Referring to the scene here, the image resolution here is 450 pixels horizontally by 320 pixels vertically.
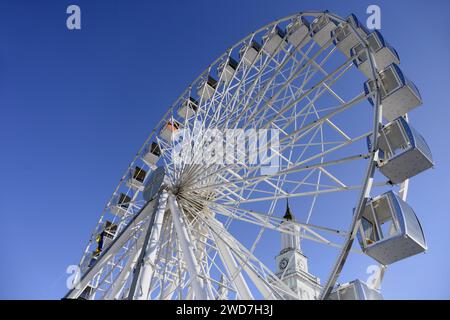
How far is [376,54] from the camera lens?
10.3 meters

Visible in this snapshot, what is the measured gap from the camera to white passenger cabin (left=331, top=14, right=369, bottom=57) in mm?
11012

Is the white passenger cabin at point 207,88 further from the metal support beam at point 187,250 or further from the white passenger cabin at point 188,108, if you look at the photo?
the metal support beam at point 187,250

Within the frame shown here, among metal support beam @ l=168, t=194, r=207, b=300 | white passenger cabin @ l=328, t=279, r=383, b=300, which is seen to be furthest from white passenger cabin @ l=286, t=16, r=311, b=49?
white passenger cabin @ l=328, t=279, r=383, b=300

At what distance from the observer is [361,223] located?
705cm

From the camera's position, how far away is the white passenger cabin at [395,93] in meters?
8.94

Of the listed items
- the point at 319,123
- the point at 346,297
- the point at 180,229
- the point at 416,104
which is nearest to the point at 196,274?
the point at 180,229

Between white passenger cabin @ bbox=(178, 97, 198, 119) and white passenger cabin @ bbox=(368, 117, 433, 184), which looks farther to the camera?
white passenger cabin @ bbox=(178, 97, 198, 119)

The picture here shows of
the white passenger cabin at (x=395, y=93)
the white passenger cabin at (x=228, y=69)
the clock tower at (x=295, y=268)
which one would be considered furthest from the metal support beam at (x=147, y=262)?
the clock tower at (x=295, y=268)

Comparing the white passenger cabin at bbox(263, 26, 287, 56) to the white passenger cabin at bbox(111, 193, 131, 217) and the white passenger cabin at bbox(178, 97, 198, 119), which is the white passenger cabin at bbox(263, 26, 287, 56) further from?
the white passenger cabin at bbox(111, 193, 131, 217)

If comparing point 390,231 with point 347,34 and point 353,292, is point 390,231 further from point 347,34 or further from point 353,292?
point 347,34

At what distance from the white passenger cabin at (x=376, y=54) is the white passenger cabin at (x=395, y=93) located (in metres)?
0.53

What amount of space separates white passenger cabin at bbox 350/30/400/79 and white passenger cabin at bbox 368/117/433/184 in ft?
7.49

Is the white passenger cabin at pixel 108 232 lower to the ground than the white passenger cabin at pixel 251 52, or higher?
lower
